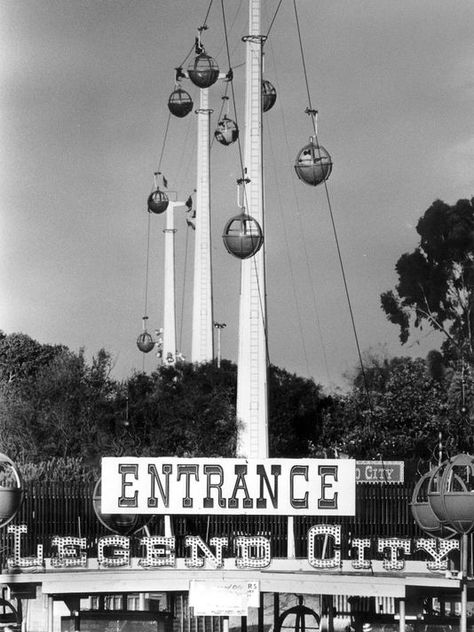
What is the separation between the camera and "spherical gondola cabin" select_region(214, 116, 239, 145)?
201ft

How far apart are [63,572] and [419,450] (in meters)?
45.2

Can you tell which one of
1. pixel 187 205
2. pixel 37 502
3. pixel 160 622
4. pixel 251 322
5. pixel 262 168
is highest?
pixel 187 205

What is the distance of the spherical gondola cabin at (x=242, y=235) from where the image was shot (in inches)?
1711

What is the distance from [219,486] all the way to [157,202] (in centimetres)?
2579

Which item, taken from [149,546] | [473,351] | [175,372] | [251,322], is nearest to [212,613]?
[149,546]

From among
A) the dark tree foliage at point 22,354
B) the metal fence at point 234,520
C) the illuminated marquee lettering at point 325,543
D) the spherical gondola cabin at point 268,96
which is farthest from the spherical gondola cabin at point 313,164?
the dark tree foliage at point 22,354

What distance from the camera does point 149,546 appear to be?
134 feet

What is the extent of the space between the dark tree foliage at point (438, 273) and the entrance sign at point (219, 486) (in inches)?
2062

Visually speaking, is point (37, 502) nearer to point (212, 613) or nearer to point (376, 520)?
point (376, 520)

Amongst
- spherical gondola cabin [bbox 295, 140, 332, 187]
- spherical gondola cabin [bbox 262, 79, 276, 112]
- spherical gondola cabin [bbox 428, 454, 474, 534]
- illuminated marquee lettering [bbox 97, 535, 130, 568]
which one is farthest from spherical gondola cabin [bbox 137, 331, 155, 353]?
spherical gondola cabin [bbox 428, 454, 474, 534]

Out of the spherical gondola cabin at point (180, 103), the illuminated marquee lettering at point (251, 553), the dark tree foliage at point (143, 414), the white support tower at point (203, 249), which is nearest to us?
the illuminated marquee lettering at point (251, 553)

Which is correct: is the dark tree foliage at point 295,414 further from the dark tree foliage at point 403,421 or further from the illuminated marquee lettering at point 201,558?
the illuminated marquee lettering at point 201,558

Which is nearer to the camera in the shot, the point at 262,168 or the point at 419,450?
the point at 262,168

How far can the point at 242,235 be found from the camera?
143ft
